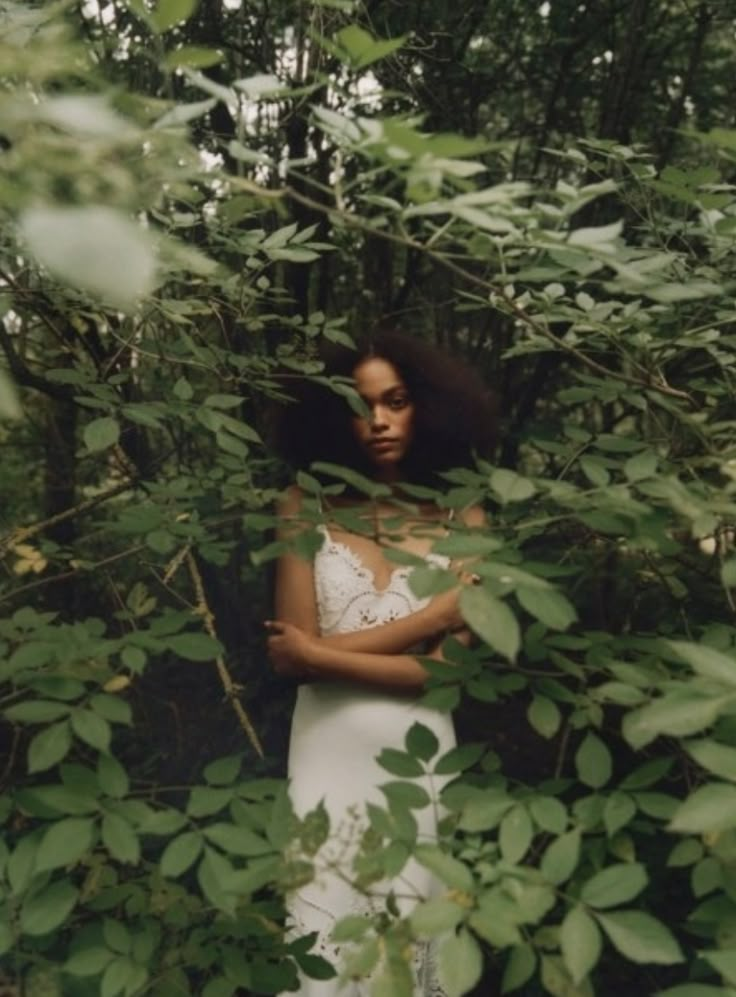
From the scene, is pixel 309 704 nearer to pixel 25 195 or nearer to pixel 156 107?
pixel 156 107

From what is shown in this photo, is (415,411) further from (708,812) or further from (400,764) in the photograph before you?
(708,812)

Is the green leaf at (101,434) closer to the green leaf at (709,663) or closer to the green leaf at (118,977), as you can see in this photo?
the green leaf at (118,977)

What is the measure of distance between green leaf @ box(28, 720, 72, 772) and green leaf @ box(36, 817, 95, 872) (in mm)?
66

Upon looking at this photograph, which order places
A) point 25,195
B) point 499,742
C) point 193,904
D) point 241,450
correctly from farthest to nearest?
point 499,742
point 241,450
point 193,904
point 25,195

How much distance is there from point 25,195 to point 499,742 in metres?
3.46

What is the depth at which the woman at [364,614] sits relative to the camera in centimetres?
175

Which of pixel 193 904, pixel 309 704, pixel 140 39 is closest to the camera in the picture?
pixel 193 904

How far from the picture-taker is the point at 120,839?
106 cm

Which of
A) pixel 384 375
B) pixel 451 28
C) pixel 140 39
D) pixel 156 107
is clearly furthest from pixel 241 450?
pixel 451 28

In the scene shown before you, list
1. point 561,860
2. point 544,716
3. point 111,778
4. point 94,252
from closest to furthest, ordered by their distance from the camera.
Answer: point 94,252 → point 561,860 → point 111,778 → point 544,716

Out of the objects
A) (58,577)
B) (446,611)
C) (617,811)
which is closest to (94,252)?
(617,811)

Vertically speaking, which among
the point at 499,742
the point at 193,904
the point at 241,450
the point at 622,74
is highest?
the point at 622,74

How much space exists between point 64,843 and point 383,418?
1.08 meters

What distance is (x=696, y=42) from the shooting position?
3.37 m
